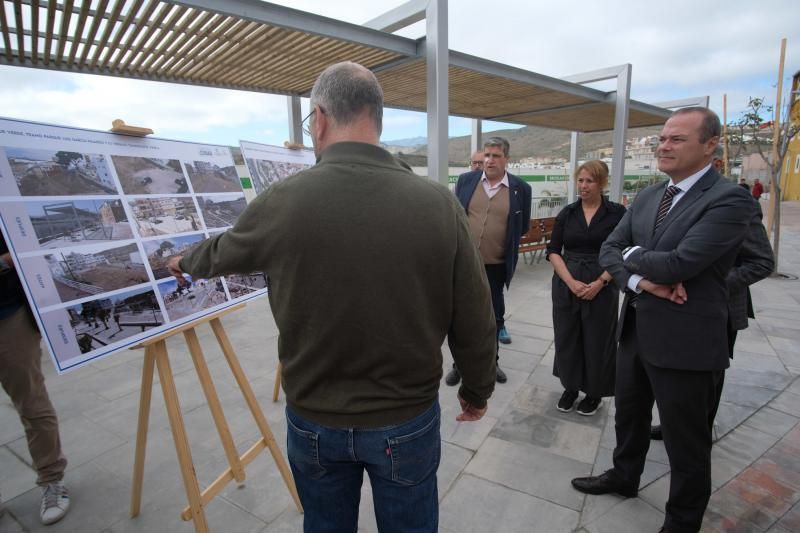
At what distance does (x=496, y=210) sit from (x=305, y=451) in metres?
2.83

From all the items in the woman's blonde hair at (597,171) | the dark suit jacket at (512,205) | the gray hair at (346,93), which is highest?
the gray hair at (346,93)

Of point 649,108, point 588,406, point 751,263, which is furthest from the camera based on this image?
point 649,108

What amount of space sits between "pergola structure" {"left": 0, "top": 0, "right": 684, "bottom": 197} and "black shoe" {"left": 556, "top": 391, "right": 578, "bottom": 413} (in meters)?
3.10

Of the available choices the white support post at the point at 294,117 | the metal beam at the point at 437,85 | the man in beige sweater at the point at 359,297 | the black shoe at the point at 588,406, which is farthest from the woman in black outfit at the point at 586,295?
the white support post at the point at 294,117

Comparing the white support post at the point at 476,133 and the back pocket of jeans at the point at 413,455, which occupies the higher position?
the white support post at the point at 476,133

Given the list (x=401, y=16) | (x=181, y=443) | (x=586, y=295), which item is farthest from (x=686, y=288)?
(x=401, y=16)

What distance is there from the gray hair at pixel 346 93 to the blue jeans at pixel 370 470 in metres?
0.88

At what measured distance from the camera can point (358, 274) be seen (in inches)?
40.8

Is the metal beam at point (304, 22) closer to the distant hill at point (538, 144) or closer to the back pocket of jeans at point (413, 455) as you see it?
the back pocket of jeans at point (413, 455)

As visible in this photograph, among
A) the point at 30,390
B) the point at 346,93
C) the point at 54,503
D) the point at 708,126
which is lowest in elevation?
the point at 54,503

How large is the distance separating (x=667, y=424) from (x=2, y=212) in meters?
2.92

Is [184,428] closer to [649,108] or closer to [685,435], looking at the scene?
[685,435]

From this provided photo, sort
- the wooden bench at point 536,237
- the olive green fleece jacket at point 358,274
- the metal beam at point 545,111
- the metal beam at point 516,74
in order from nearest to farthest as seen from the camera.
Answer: the olive green fleece jacket at point 358,274, the metal beam at point 516,74, the wooden bench at point 536,237, the metal beam at point 545,111

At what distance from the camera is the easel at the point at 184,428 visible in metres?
1.86
